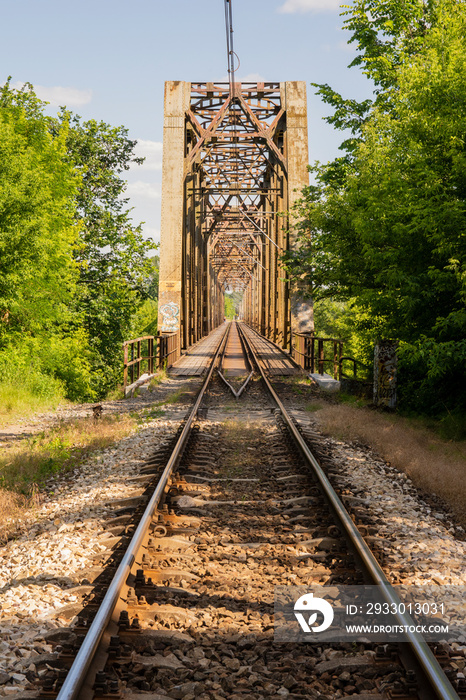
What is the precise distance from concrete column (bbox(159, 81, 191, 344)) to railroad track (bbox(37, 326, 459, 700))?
16.0 meters

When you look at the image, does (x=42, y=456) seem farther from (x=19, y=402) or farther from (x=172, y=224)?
(x=172, y=224)

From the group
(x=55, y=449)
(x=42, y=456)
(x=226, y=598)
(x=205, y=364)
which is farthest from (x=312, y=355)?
(x=226, y=598)

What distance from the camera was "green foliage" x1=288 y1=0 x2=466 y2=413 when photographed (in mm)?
8961

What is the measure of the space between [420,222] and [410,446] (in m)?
3.46

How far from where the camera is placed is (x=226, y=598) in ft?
12.8

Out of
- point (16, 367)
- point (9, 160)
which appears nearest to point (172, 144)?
point (9, 160)

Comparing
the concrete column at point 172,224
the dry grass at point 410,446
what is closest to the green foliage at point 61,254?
the concrete column at point 172,224

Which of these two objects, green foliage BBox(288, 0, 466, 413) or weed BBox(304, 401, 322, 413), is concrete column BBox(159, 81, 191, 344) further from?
weed BBox(304, 401, 322, 413)

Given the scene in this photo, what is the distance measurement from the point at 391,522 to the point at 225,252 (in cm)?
6886

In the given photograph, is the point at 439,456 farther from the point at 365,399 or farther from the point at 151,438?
the point at 365,399

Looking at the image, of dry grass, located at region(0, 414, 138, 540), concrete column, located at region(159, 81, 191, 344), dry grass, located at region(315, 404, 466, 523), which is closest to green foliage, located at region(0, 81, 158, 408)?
concrete column, located at region(159, 81, 191, 344)

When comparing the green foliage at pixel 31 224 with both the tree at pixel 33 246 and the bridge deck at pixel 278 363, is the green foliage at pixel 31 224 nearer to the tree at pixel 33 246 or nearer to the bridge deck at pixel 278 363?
the tree at pixel 33 246

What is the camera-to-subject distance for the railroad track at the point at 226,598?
2939 mm

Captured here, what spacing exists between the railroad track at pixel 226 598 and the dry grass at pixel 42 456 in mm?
1280
